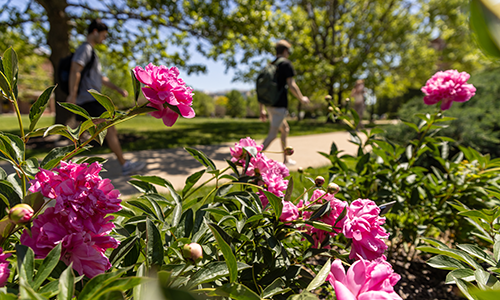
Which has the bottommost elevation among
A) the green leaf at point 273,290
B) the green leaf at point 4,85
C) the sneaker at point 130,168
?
the sneaker at point 130,168

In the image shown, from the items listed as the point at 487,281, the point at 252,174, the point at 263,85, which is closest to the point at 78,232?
the point at 252,174

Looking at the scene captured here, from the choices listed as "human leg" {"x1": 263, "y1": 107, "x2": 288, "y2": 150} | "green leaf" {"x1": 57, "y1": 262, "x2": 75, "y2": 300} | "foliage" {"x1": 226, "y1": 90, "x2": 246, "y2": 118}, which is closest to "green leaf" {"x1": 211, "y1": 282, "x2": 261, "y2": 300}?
"green leaf" {"x1": 57, "y1": 262, "x2": 75, "y2": 300}

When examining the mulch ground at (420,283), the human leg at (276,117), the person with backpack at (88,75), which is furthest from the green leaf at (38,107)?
the human leg at (276,117)

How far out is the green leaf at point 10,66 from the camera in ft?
2.42

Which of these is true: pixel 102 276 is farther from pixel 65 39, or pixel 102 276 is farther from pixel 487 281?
pixel 65 39

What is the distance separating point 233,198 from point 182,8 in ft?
22.6

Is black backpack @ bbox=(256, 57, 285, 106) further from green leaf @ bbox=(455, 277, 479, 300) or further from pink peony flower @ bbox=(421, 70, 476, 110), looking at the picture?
green leaf @ bbox=(455, 277, 479, 300)

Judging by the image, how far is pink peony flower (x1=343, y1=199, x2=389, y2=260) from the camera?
Answer: 0.80 m

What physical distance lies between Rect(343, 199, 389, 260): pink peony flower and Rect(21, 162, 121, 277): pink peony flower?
66 centimetres

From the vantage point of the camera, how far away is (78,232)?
0.68 m

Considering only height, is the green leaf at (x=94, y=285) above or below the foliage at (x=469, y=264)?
above

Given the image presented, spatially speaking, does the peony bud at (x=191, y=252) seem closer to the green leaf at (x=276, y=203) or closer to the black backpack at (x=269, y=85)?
the green leaf at (x=276, y=203)

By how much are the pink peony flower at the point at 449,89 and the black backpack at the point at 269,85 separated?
2513 millimetres

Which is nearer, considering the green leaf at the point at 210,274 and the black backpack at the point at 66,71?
the green leaf at the point at 210,274
